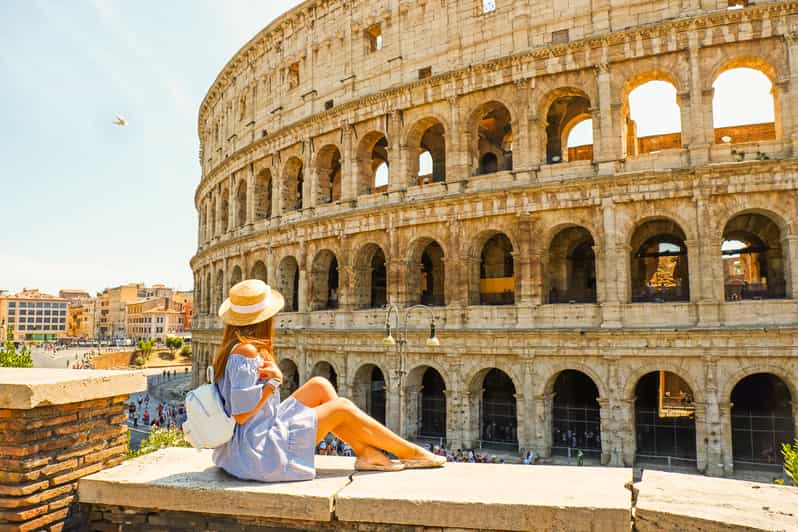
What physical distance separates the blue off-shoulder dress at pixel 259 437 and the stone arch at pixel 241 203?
26563 mm

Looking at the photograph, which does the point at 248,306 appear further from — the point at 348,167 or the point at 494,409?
the point at 348,167

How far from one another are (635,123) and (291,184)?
14439 millimetres

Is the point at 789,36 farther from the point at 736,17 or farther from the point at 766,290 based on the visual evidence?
the point at 766,290

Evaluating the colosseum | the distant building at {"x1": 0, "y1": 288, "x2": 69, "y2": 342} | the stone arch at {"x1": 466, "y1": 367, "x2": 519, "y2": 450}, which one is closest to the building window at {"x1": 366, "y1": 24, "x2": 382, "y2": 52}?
the colosseum

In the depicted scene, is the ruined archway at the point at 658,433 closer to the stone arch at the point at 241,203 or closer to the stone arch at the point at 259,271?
the stone arch at the point at 259,271

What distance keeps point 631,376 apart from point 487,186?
7.47 metres

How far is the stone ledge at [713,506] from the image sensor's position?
3.04 metres

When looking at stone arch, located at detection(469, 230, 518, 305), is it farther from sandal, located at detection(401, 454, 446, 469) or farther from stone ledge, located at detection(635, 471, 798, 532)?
stone ledge, located at detection(635, 471, 798, 532)

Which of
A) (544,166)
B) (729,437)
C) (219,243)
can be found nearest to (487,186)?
(544,166)

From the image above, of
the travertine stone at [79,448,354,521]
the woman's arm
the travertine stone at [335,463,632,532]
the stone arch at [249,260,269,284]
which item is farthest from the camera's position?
the stone arch at [249,260,269,284]

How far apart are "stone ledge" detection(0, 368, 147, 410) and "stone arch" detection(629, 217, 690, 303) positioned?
1649 centimetres

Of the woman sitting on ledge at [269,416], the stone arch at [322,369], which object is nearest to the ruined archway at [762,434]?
the stone arch at [322,369]

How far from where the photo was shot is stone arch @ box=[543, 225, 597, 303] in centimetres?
2008

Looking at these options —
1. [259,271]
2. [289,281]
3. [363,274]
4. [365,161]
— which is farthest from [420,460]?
[259,271]
